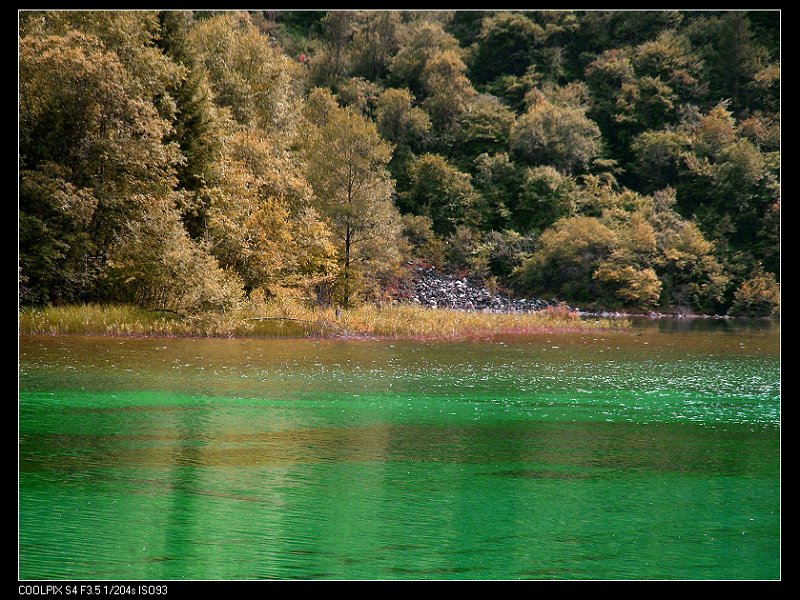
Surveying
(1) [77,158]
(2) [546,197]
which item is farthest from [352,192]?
(2) [546,197]

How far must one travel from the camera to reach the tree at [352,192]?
3688 cm

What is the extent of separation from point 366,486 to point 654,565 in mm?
3259

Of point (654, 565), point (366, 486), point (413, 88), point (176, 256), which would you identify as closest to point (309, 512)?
point (366, 486)

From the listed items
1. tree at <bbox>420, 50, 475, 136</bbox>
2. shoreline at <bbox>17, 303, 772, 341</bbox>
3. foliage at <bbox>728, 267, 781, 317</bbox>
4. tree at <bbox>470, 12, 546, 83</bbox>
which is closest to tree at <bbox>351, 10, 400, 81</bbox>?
tree at <bbox>420, 50, 475, 136</bbox>

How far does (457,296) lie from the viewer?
5091 cm

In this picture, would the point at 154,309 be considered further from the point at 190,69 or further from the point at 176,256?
the point at 190,69

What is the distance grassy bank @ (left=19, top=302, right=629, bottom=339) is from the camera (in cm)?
2577

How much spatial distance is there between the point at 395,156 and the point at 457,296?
47.0 feet

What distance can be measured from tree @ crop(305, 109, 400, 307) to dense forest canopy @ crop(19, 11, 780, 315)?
0.30 ft

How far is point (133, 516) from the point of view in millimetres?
8539

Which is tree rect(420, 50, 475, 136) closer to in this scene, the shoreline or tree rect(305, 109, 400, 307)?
tree rect(305, 109, 400, 307)

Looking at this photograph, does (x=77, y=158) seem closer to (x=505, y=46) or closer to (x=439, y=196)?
(x=439, y=196)

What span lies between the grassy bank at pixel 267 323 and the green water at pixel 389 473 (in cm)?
632
